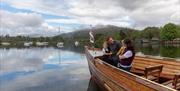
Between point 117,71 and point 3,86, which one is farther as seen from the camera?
point 3,86

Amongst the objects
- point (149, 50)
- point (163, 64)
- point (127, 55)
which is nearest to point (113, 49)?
point (163, 64)

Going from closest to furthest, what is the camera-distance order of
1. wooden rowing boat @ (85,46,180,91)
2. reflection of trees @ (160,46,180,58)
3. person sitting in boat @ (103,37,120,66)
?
wooden rowing boat @ (85,46,180,91)
person sitting in boat @ (103,37,120,66)
reflection of trees @ (160,46,180,58)

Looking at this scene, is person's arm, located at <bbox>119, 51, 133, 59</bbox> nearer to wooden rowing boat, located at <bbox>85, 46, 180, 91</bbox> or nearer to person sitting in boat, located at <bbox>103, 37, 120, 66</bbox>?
wooden rowing boat, located at <bbox>85, 46, 180, 91</bbox>

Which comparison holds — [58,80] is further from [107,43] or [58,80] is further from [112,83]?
[112,83]

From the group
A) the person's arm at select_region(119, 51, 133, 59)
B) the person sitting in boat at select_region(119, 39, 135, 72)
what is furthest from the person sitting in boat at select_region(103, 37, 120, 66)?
the person's arm at select_region(119, 51, 133, 59)

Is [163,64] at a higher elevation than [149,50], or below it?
higher

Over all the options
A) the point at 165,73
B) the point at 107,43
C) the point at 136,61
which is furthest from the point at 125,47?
the point at 136,61

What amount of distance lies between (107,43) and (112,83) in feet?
11.3

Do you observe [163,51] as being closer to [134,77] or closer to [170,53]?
[170,53]

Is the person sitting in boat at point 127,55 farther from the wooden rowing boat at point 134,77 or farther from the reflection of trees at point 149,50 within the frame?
the reflection of trees at point 149,50

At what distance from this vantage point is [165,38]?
11981 centimetres

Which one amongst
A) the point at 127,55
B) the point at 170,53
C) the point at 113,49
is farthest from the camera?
the point at 170,53

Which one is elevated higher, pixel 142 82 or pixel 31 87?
pixel 142 82

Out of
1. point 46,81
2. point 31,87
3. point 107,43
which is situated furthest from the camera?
point 46,81
